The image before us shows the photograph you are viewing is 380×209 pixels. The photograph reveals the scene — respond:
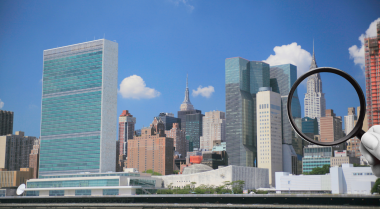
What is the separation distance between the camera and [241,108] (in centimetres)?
17950

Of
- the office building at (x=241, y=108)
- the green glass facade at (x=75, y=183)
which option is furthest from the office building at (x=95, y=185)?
the office building at (x=241, y=108)

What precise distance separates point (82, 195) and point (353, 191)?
69.4 metres

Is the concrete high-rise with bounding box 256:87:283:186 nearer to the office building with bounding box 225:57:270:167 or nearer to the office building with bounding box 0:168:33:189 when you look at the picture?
the office building with bounding box 225:57:270:167

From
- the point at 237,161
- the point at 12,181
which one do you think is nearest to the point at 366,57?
the point at 237,161

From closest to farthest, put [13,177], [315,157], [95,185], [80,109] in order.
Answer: [95,185] → [80,109] → [315,157] → [13,177]

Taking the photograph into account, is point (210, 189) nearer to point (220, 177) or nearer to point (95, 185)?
point (220, 177)

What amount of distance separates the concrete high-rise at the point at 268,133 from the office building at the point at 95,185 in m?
45.5

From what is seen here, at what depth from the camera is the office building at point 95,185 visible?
11188cm

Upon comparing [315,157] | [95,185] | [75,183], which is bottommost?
[95,185]

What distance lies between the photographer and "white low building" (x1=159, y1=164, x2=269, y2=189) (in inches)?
5032

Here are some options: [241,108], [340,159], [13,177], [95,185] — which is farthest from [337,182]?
[13,177]

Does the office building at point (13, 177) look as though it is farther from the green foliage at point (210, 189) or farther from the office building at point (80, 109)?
the green foliage at point (210, 189)

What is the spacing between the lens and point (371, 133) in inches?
394

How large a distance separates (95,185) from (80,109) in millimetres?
27123
